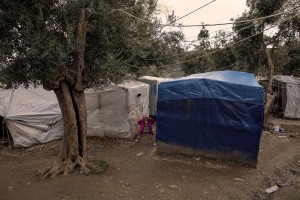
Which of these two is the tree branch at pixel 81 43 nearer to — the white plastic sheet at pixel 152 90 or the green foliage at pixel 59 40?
the green foliage at pixel 59 40

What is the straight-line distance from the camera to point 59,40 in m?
6.96

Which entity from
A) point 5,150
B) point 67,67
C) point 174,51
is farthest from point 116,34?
point 174,51

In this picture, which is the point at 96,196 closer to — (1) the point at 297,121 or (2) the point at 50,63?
(2) the point at 50,63

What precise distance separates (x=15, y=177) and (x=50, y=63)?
3797 millimetres

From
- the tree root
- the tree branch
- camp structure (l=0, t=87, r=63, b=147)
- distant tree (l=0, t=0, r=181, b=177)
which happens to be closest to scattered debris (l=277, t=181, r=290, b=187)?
the tree root

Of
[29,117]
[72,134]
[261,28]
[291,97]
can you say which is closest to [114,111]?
[29,117]

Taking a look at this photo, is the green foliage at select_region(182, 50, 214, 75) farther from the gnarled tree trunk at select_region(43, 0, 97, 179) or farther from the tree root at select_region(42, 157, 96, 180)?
the tree root at select_region(42, 157, 96, 180)

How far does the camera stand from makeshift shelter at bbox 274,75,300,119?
636 inches

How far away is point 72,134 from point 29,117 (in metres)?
4.30

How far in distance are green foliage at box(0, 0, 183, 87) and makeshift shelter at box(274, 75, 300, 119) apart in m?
11.9

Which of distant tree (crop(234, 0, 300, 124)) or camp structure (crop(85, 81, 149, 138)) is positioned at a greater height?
distant tree (crop(234, 0, 300, 124))

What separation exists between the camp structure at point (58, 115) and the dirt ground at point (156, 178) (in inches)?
49.4

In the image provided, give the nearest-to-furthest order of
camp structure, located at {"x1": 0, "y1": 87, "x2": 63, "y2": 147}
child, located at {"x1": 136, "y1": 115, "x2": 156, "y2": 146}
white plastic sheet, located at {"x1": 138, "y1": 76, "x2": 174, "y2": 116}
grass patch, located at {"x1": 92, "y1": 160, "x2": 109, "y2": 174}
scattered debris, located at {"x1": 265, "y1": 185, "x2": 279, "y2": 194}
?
scattered debris, located at {"x1": 265, "y1": 185, "x2": 279, "y2": 194}, grass patch, located at {"x1": 92, "y1": 160, "x2": 109, "y2": 174}, camp structure, located at {"x1": 0, "y1": 87, "x2": 63, "y2": 147}, child, located at {"x1": 136, "y1": 115, "x2": 156, "y2": 146}, white plastic sheet, located at {"x1": 138, "y1": 76, "x2": 174, "y2": 116}

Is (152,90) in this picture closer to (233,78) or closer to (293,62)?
(233,78)
